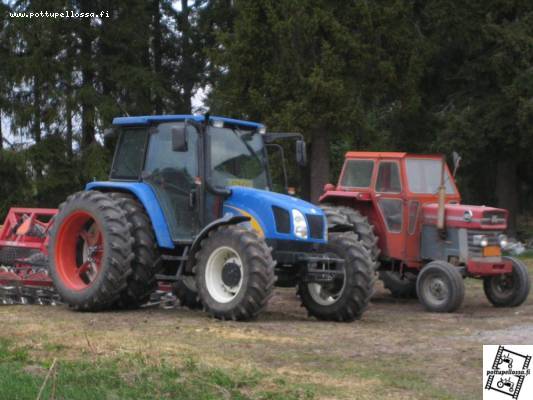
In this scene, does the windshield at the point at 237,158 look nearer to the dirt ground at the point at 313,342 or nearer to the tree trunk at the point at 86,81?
the dirt ground at the point at 313,342

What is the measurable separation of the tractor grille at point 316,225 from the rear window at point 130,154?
2405mm

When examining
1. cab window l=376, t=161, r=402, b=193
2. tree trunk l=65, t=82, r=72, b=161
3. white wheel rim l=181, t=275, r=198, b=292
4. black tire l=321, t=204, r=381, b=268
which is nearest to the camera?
white wheel rim l=181, t=275, r=198, b=292

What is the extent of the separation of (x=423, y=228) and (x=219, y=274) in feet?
14.3

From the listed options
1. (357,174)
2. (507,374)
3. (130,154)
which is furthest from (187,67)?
(507,374)

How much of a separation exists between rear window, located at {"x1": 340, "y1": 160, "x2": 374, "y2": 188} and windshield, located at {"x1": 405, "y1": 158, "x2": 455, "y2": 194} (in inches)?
25.6

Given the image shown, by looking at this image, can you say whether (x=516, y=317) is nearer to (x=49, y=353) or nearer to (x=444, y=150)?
(x=49, y=353)

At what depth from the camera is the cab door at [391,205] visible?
47.4ft

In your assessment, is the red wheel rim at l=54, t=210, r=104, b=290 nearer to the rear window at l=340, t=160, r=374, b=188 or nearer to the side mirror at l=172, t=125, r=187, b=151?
the side mirror at l=172, t=125, r=187, b=151

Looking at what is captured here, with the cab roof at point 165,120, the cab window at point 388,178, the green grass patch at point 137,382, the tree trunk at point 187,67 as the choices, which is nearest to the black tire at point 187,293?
the cab roof at point 165,120

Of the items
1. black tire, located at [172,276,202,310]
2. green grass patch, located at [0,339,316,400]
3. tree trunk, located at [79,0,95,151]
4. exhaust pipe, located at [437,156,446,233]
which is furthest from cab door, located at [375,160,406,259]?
tree trunk, located at [79,0,95,151]

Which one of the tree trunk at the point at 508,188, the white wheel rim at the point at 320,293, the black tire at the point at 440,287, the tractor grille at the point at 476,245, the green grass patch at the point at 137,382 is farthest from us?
the tree trunk at the point at 508,188

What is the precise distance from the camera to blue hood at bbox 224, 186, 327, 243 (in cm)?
1116

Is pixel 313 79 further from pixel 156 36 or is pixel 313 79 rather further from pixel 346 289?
pixel 346 289

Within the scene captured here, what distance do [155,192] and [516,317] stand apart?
4904 millimetres
